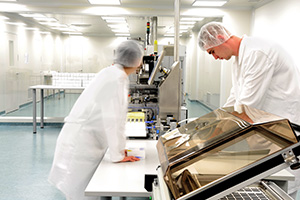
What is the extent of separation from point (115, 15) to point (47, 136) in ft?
9.66

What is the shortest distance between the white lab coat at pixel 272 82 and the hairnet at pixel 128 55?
0.72 m

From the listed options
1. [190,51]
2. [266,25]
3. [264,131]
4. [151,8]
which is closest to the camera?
[264,131]

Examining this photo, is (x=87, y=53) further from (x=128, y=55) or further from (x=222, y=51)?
(x=222, y=51)

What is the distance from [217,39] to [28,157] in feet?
10.8

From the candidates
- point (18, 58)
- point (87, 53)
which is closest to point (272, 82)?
point (87, 53)

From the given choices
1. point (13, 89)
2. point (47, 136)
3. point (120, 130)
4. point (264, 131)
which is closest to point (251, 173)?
point (264, 131)

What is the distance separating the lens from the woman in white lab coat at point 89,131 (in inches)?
75.1

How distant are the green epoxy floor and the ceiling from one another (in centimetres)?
161

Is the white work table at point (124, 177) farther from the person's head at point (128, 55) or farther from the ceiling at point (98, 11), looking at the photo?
the ceiling at point (98, 11)

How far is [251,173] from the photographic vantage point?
80 centimetres

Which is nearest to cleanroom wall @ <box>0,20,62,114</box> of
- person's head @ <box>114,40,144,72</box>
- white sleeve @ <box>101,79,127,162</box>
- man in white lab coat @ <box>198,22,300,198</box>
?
person's head @ <box>114,40,144,72</box>

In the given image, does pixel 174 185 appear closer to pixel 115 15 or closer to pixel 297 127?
pixel 297 127

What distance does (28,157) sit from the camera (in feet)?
13.8

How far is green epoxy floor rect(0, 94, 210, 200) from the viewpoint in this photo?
122 inches
